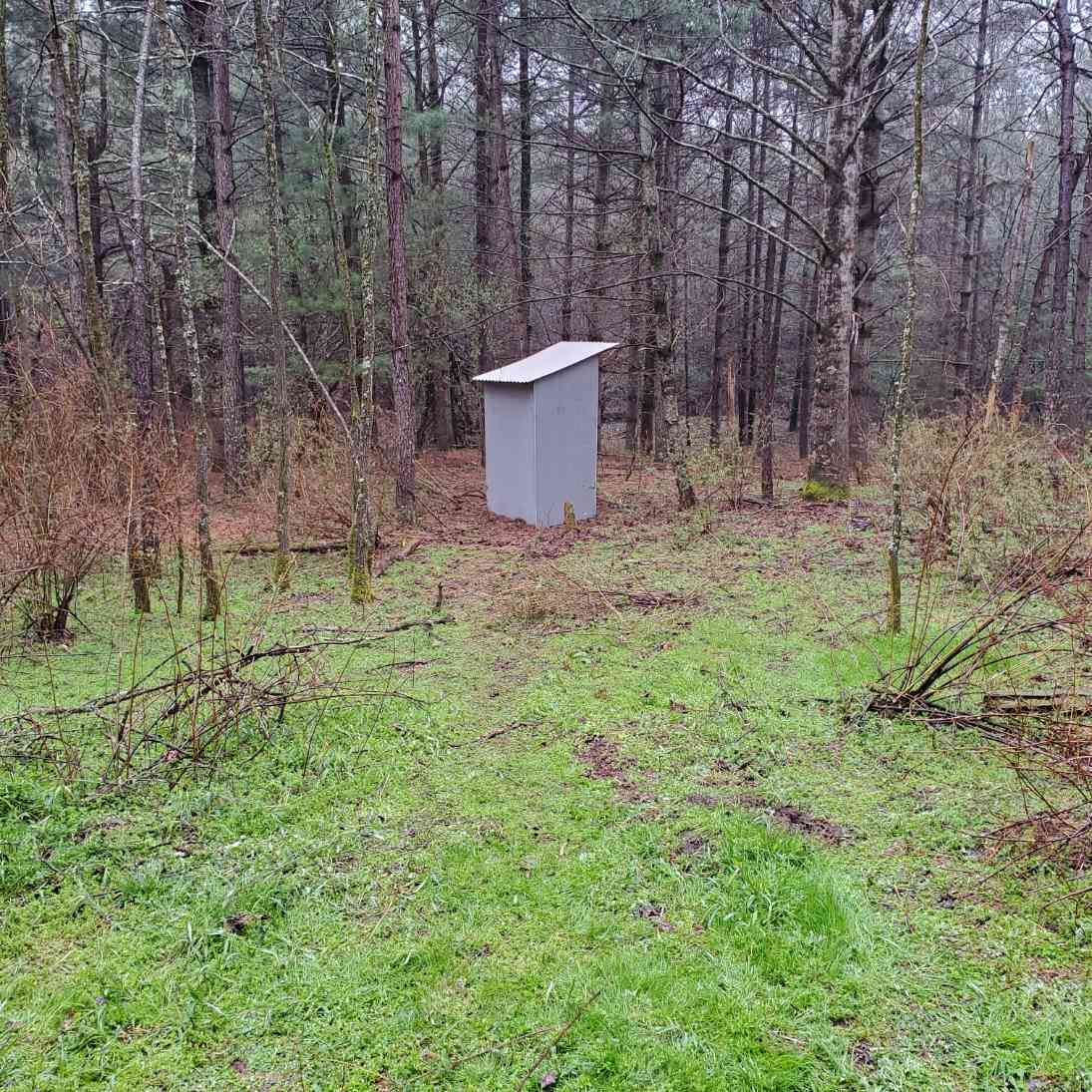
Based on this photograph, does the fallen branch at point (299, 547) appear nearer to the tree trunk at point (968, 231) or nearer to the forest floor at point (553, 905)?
the forest floor at point (553, 905)

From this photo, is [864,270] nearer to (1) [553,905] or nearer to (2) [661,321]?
(2) [661,321]

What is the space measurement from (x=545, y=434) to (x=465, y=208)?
7.72 metres

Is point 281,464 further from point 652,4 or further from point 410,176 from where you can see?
point 410,176

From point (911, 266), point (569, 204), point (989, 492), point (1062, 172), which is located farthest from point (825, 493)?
point (569, 204)

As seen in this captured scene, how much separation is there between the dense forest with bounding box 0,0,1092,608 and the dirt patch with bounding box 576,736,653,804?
3.25 metres

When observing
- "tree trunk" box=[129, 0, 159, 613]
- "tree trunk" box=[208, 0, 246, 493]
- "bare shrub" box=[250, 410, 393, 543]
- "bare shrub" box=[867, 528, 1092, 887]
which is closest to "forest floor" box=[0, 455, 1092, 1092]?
"bare shrub" box=[867, 528, 1092, 887]

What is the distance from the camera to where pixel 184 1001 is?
253 cm

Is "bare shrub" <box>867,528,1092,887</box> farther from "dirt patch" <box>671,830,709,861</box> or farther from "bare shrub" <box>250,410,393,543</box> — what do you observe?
"bare shrub" <box>250,410,393,543</box>

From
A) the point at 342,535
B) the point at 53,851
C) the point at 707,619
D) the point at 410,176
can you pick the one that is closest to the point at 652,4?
the point at 410,176

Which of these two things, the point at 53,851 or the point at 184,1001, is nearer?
the point at 184,1001

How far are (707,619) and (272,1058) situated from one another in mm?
4434

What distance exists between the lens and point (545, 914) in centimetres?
292

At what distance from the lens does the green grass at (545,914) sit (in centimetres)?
233

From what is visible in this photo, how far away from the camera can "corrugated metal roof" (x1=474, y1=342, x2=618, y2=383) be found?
32.3 feet
